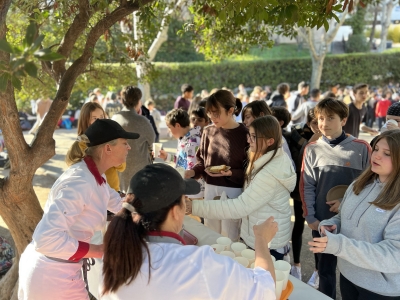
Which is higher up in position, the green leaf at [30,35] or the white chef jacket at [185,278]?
the green leaf at [30,35]

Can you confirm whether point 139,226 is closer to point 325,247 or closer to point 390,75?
point 325,247

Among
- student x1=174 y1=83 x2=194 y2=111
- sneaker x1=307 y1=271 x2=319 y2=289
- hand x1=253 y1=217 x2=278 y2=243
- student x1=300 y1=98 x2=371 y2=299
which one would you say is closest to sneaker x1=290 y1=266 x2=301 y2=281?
sneaker x1=307 y1=271 x2=319 y2=289

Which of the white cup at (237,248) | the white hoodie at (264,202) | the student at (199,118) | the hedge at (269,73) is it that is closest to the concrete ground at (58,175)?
the white hoodie at (264,202)

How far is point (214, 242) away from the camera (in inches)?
105

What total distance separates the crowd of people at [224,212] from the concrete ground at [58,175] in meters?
0.41

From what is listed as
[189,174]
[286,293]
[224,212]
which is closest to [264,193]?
[224,212]

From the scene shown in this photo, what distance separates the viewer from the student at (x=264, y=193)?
8.87 ft

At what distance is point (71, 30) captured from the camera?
314cm

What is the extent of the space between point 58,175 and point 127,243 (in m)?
7.40

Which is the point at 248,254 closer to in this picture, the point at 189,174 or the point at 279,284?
the point at 279,284

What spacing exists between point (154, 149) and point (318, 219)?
1958 mm

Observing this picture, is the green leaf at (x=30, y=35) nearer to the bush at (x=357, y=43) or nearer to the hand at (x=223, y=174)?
the hand at (x=223, y=174)

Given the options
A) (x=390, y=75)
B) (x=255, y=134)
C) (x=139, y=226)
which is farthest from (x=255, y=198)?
(x=390, y=75)

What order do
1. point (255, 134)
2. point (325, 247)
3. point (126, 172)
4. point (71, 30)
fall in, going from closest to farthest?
point (325, 247) → point (255, 134) → point (71, 30) → point (126, 172)
